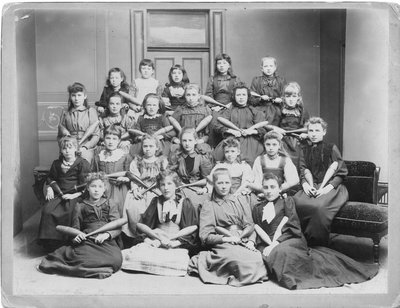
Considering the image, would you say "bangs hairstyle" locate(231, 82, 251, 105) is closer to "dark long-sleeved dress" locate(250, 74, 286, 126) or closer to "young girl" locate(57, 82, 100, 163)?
"dark long-sleeved dress" locate(250, 74, 286, 126)

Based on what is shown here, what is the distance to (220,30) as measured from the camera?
3959mm

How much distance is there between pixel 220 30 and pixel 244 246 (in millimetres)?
1433

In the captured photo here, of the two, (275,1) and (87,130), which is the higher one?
(275,1)

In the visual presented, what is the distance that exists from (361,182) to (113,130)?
171 centimetres

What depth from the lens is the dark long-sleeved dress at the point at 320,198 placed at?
3.93 m

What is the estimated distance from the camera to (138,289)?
381 centimetres

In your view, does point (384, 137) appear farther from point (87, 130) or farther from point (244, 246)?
point (87, 130)

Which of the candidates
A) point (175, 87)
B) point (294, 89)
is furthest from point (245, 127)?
point (175, 87)

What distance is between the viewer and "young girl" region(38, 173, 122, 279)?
3848mm

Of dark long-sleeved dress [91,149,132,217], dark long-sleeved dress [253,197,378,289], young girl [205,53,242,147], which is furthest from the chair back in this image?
dark long-sleeved dress [91,149,132,217]

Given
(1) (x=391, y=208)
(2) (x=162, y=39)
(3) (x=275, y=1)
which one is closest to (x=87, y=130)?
(2) (x=162, y=39)

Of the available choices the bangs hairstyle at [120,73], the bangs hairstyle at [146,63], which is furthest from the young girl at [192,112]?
the bangs hairstyle at [120,73]

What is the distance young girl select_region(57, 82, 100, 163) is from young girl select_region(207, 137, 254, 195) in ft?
2.74

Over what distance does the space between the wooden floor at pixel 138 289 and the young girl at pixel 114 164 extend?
493 millimetres
